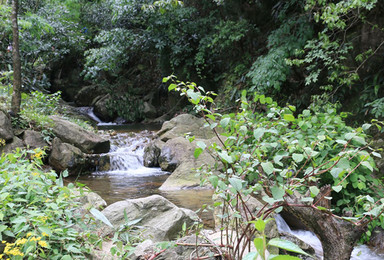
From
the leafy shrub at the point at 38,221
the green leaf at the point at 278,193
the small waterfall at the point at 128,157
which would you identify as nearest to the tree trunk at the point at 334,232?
the green leaf at the point at 278,193

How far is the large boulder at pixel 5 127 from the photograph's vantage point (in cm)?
655

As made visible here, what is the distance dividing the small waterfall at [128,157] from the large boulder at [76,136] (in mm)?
549

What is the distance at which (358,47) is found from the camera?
6.82 m

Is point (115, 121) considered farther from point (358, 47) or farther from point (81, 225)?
point (81, 225)

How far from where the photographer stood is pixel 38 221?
199cm

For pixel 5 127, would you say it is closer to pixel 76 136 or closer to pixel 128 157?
pixel 76 136

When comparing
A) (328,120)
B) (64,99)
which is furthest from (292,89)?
(64,99)

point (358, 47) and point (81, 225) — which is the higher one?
point (358, 47)

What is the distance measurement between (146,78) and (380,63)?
13244 mm

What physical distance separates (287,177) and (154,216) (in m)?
1.91

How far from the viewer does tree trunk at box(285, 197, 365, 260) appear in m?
2.76

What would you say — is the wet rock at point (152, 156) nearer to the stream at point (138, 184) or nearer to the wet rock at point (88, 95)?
the stream at point (138, 184)

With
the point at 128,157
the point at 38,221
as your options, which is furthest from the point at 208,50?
the point at 38,221

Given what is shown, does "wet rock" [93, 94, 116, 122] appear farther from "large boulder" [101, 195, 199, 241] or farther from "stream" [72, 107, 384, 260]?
"large boulder" [101, 195, 199, 241]
